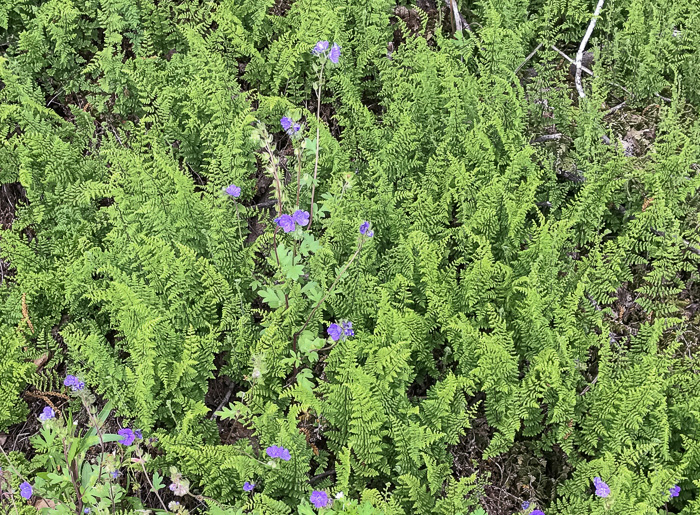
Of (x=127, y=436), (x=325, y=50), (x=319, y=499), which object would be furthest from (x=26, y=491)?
(x=325, y=50)

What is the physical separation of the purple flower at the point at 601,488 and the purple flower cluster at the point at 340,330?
124 cm

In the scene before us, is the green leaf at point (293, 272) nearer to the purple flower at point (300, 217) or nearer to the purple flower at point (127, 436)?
the purple flower at point (300, 217)

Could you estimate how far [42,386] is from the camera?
3000 mm

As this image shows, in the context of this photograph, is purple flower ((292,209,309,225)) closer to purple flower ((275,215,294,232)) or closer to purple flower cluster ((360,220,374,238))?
purple flower ((275,215,294,232))

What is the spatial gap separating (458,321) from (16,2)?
3.87 meters

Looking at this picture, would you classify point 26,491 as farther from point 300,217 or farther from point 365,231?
point 365,231

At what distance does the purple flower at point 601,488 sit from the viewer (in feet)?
7.58

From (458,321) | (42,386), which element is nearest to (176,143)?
(42,386)

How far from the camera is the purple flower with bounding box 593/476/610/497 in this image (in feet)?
7.58

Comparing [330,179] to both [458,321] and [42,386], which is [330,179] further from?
[42,386]

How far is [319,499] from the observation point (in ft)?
7.45

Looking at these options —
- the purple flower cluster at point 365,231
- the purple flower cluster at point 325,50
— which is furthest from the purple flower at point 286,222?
the purple flower cluster at point 325,50

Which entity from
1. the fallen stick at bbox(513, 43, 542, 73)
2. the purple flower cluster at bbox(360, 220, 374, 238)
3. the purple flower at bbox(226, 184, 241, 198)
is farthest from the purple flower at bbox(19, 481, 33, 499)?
the fallen stick at bbox(513, 43, 542, 73)

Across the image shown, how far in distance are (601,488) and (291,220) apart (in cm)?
175
